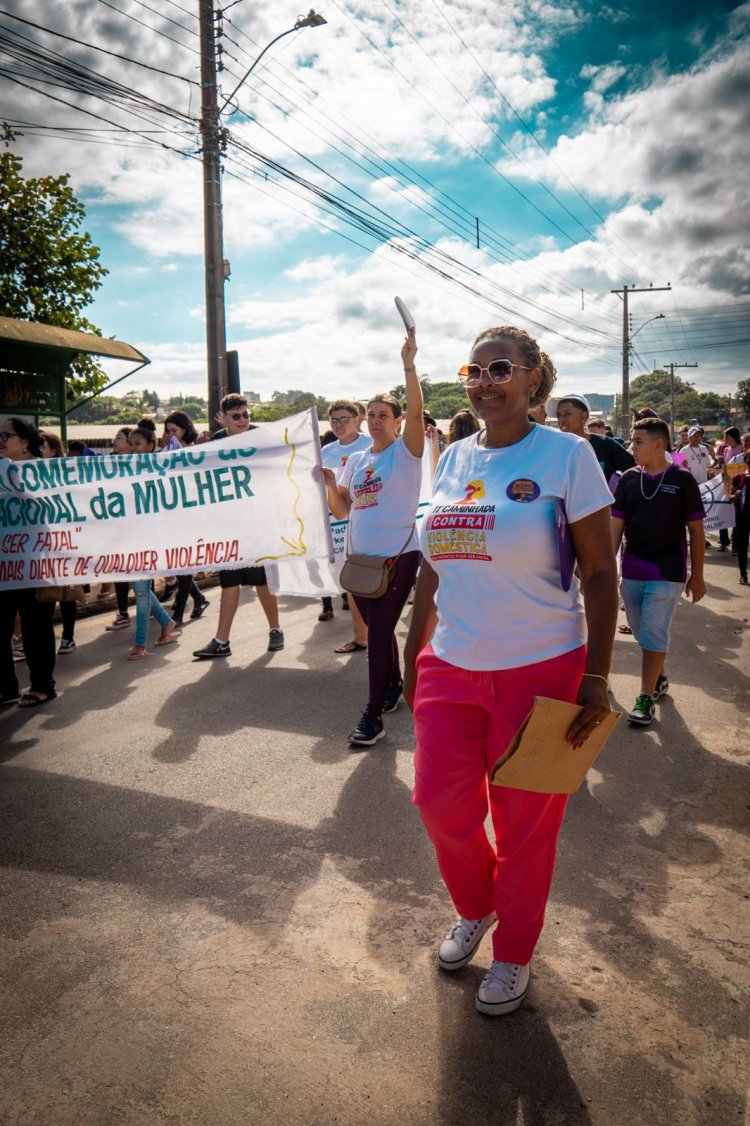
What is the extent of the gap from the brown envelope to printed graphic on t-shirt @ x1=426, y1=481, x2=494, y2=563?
0.48 meters

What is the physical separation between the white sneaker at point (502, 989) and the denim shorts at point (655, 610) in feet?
9.73

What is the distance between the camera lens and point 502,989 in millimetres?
2338

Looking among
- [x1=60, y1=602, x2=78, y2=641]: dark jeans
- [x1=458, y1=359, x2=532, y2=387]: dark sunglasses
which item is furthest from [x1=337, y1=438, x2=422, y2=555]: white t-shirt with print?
[x1=60, y1=602, x2=78, y2=641]: dark jeans

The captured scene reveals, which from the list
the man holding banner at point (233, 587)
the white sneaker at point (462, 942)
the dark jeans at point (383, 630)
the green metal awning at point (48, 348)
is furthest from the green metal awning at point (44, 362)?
the white sneaker at point (462, 942)

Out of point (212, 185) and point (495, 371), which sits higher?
point (212, 185)

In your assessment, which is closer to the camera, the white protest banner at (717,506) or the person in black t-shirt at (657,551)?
the person in black t-shirt at (657,551)

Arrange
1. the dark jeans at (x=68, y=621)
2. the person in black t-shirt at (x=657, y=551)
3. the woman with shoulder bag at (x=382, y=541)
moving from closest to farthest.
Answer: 1. the woman with shoulder bag at (x=382, y=541)
2. the person in black t-shirt at (x=657, y=551)
3. the dark jeans at (x=68, y=621)

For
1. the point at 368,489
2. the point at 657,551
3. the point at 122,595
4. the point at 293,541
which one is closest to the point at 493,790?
the point at 368,489

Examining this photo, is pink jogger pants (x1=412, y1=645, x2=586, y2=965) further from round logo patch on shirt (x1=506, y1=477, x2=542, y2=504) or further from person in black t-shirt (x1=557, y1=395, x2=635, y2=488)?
person in black t-shirt (x1=557, y1=395, x2=635, y2=488)

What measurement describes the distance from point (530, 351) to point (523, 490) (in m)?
0.51

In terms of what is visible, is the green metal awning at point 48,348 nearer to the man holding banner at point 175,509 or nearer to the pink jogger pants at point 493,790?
the man holding banner at point 175,509

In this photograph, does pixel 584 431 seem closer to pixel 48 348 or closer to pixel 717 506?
pixel 717 506

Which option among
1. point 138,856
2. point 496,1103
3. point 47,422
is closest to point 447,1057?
point 496,1103

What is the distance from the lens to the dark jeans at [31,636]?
17.9ft
